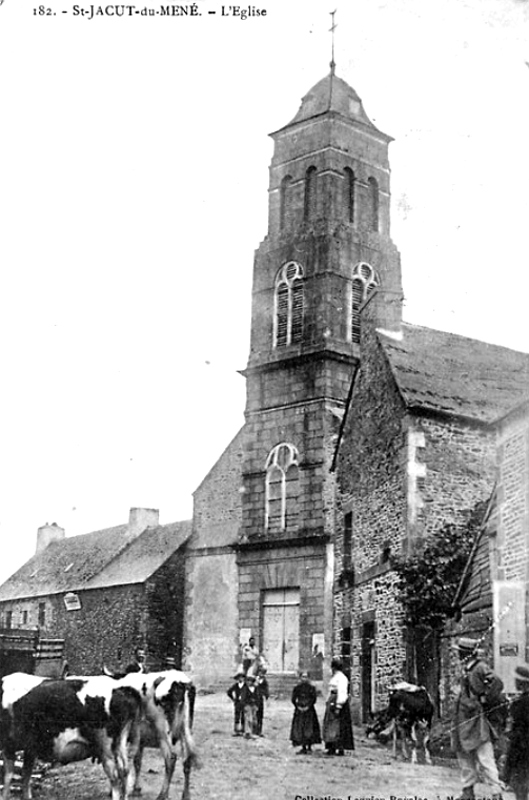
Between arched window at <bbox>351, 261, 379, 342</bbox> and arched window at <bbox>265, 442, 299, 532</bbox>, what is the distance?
427 centimetres

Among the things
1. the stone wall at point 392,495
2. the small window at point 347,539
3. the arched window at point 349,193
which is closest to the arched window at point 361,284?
the arched window at point 349,193

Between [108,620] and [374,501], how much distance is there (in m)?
20.0

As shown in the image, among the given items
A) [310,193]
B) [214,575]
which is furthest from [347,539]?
[310,193]

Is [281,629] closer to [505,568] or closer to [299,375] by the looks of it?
[299,375]

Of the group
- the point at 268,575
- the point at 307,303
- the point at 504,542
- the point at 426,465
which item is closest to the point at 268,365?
the point at 307,303

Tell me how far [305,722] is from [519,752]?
5.80 metres

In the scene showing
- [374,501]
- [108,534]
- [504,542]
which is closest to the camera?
[504,542]

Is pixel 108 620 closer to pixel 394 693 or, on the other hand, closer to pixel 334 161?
pixel 334 161

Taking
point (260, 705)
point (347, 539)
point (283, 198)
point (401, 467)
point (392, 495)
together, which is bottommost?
point (260, 705)

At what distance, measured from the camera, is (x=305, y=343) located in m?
32.4

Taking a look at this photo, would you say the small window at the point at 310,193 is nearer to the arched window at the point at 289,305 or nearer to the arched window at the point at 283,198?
the arched window at the point at 283,198

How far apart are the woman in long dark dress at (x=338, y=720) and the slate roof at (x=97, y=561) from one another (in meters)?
21.8

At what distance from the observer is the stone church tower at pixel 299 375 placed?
102 ft

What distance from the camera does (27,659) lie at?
675 inches
